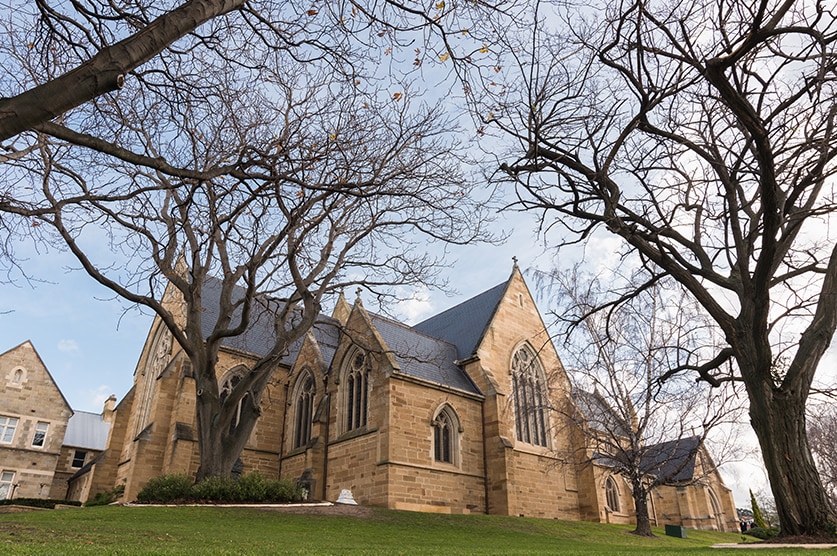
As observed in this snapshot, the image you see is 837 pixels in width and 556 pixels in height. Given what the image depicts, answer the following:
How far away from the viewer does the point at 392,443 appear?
59.8 feet

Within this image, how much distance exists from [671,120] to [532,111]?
3.24 m

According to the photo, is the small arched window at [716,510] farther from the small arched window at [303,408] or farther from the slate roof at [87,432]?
the slate roof at [87,432]

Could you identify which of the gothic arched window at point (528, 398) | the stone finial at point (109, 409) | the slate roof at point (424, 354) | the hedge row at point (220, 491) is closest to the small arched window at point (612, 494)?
the gothic arched window at point (528, 398)

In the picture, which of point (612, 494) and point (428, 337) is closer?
point (428, 337)

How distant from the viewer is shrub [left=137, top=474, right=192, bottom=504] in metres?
15.9

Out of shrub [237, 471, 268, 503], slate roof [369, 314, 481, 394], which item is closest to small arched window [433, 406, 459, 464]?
slate roof [369, 314, 481, 394]

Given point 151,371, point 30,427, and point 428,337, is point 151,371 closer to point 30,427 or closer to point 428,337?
point 30,427

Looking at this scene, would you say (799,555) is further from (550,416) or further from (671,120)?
(550,416)

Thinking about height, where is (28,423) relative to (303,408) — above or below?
above

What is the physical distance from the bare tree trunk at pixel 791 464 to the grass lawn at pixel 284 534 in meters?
1.23

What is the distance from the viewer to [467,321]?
1059 inches

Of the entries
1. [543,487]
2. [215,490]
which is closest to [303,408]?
[215,490]

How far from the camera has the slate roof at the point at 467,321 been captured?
81.3 feet

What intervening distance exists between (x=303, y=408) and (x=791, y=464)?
20167 mm
